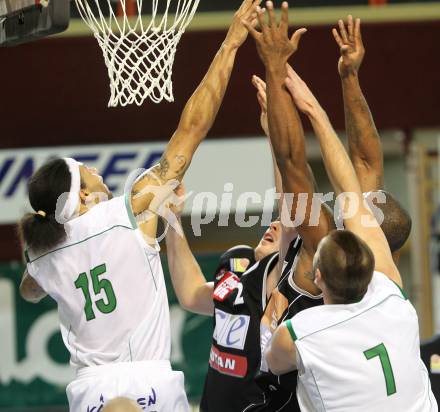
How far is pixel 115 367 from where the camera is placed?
13.5 ft

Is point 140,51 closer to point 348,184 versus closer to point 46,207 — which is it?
point 46,207

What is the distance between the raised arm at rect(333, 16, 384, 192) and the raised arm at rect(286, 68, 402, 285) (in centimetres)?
56

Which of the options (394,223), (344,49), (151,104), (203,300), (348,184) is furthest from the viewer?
(151,104)

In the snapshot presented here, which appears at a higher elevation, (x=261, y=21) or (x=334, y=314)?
(x=261, y=21)

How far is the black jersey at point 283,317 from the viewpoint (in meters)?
4.13

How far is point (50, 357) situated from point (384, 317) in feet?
20.1

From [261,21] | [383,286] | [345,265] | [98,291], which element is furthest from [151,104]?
[345,265]

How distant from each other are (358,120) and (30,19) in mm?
1656

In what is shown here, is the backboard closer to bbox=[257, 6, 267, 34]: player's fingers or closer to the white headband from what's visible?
the white headband

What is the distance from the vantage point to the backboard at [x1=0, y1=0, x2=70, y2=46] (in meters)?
4.33

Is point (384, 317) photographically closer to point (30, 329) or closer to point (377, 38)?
point (30, 329)

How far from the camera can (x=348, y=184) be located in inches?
157

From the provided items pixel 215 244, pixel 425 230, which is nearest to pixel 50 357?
pixel 215 244

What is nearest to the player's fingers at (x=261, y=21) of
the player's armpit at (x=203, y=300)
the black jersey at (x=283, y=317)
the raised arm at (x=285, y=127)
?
the raised arm at (x=285, y=127)
